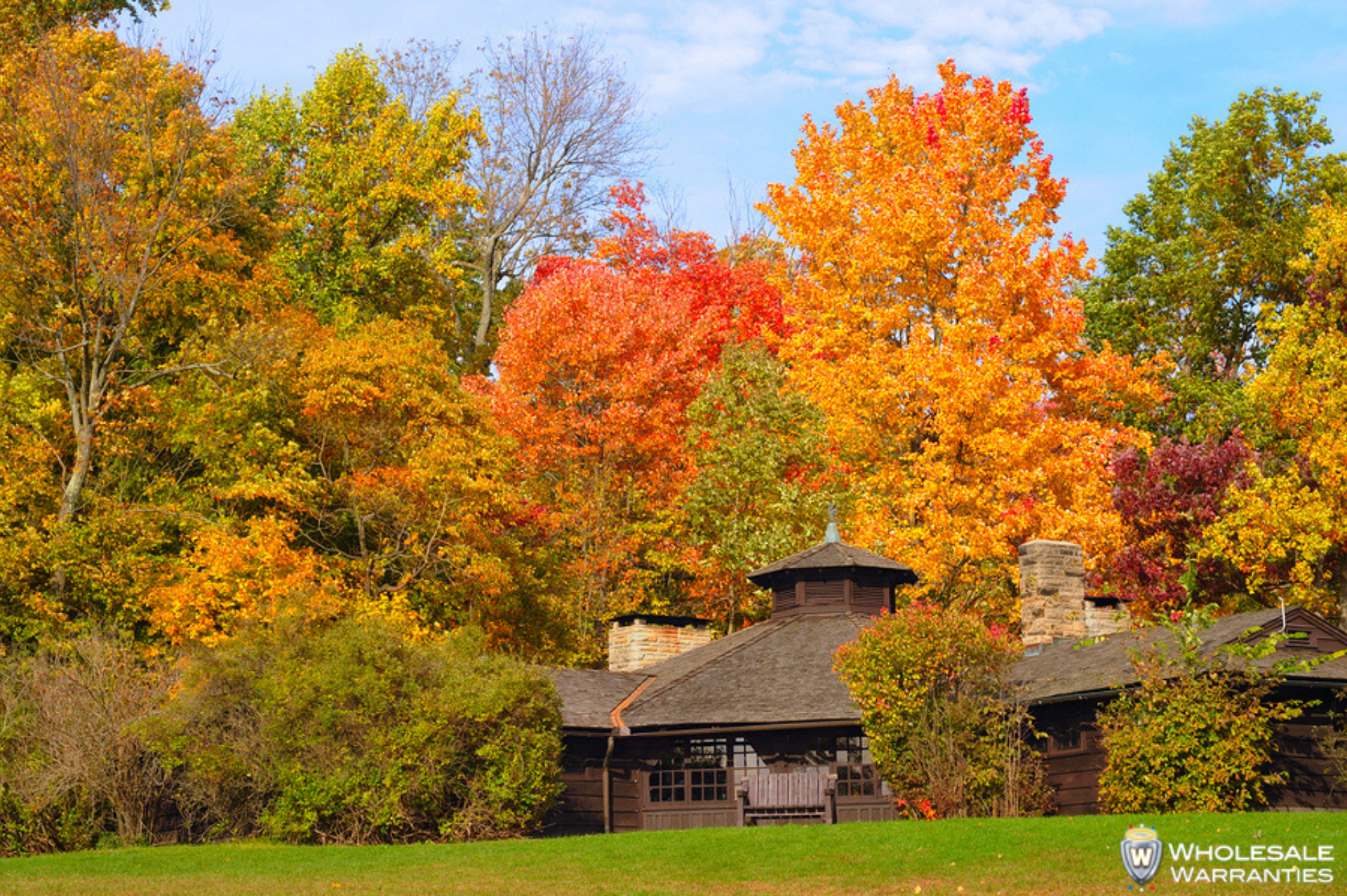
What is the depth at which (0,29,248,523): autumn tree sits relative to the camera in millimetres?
29859

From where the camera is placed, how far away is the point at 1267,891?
523 inches

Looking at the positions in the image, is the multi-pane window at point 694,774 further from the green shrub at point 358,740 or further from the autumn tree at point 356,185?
the autumn tree at point 356,185

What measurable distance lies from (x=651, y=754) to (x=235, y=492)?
10.2 m

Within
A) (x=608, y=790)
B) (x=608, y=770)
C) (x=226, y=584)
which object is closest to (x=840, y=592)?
(x=608, y=770)

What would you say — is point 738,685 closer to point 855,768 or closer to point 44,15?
point 855,768

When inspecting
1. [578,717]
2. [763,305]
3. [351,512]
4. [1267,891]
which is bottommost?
[1267,891]

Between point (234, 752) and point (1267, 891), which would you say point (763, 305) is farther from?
point (1267, 891)

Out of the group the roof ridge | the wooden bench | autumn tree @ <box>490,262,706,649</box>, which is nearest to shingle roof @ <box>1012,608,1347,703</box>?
the wooden bench

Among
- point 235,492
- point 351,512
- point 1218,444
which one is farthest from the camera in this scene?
point 1218,444

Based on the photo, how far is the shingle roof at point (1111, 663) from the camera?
21.3 meters

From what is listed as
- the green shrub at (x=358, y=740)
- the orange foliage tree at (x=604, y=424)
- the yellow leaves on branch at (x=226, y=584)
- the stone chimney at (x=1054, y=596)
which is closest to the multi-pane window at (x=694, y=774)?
the green shrub at (x=358, y=740)

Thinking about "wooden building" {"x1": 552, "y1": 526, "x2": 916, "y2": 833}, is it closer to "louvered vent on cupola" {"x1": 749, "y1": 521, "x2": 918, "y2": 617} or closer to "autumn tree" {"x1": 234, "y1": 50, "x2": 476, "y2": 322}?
"louvered vent on cupola" {"x1": 749, "y1": 521, "x2": 918, "y2": 617}

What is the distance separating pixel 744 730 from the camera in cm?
2542

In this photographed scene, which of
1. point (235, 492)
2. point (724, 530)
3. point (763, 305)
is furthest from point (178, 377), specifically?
point (763, 305)
